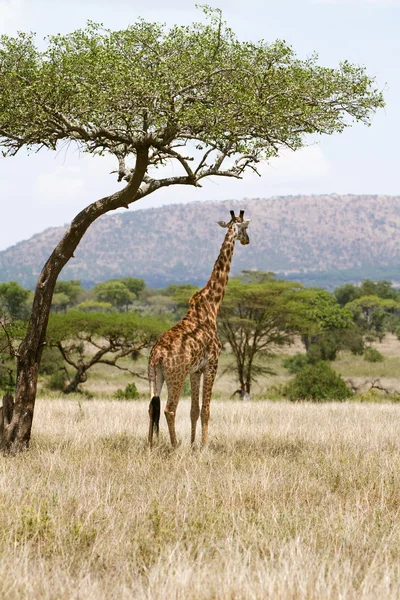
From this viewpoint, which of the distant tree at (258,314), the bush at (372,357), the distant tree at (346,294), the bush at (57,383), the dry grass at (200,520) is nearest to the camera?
the dry grass at (200,520)

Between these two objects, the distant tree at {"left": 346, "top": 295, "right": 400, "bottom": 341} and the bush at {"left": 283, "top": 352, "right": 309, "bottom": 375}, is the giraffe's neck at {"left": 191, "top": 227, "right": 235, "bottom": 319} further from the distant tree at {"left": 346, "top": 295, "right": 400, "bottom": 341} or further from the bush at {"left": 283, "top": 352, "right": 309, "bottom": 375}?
the distant tree at {"left": 346, "top": 295, "right": 400, "bottom": 341}

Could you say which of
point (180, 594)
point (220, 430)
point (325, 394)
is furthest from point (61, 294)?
point (180, 594)

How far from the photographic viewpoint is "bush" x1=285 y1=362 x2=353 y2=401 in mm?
26719

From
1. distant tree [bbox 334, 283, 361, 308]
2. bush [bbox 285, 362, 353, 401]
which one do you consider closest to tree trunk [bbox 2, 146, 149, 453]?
bush [bbox 285, 362, 353, 401]

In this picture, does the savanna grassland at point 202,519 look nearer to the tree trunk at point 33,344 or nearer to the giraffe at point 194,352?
the tree trunk at point 33,344

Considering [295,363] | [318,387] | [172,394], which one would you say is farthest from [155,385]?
[295,363]

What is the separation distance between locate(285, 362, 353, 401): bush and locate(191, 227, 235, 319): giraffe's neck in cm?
1671

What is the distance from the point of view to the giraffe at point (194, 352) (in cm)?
942

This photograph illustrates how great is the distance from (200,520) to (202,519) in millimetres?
97

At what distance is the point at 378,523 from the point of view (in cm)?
632

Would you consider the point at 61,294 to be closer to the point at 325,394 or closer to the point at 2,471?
the point at 325,394

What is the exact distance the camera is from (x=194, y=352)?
965cm

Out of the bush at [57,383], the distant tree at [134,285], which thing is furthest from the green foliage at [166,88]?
the distant tree at [134,285]

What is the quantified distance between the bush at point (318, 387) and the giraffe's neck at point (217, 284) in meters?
16.7
